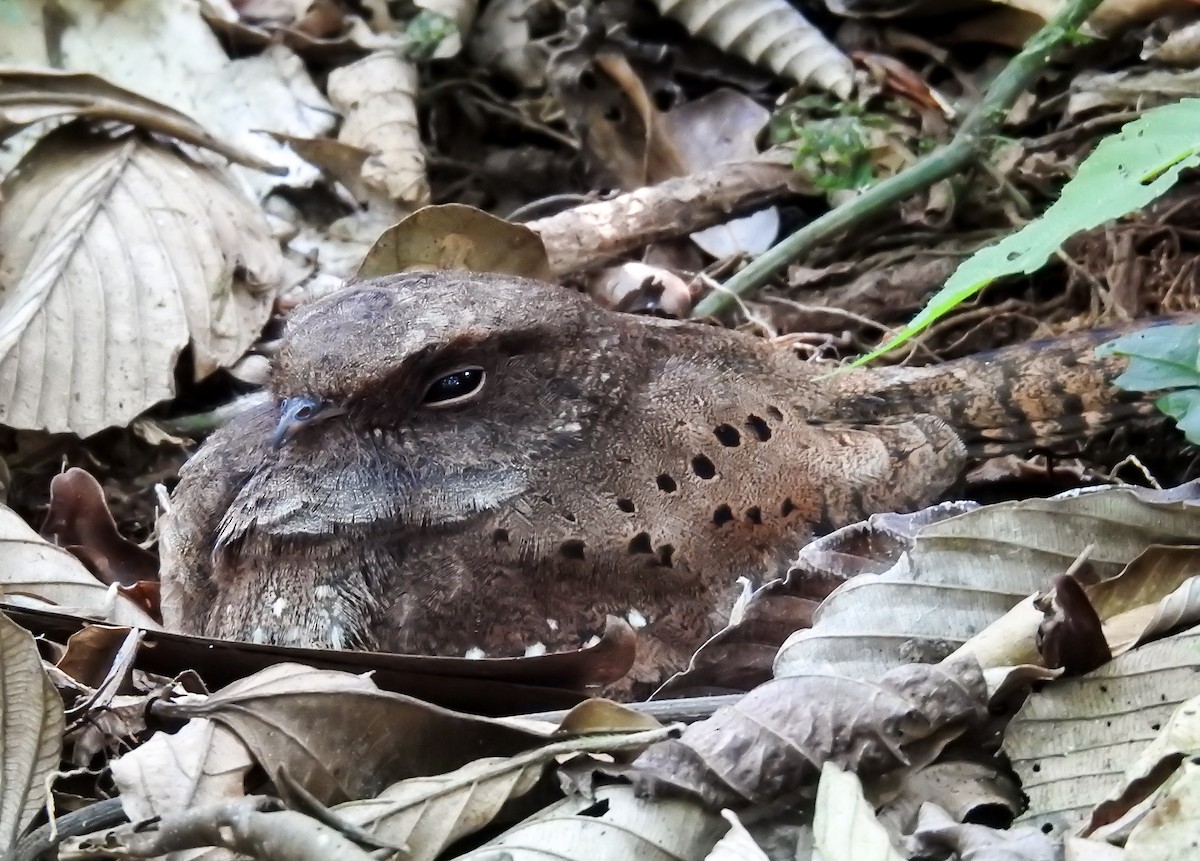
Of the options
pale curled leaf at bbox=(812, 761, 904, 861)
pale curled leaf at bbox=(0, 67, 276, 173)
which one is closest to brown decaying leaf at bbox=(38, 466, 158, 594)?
pale curled leaf at bbox=(0, 67, 276, 173)

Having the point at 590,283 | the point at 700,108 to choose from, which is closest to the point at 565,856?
the point at 590,283

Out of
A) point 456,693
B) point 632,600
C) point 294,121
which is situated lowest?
point 632,600

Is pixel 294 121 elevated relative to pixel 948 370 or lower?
elevated

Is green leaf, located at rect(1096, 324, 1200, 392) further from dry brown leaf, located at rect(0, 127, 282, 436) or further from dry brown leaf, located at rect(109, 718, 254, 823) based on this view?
dry brown leaf, located at rect(0, 127, 282, 436)

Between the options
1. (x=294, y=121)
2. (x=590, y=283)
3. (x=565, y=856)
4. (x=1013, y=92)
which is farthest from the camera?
(x=294, y=121)

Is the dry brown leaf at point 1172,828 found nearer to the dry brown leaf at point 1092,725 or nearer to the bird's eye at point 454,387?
the dry brown leaf at point 1092,725

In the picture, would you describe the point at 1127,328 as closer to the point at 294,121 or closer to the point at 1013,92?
the point at 1013,92

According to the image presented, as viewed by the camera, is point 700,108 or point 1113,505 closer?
point 1113,505
